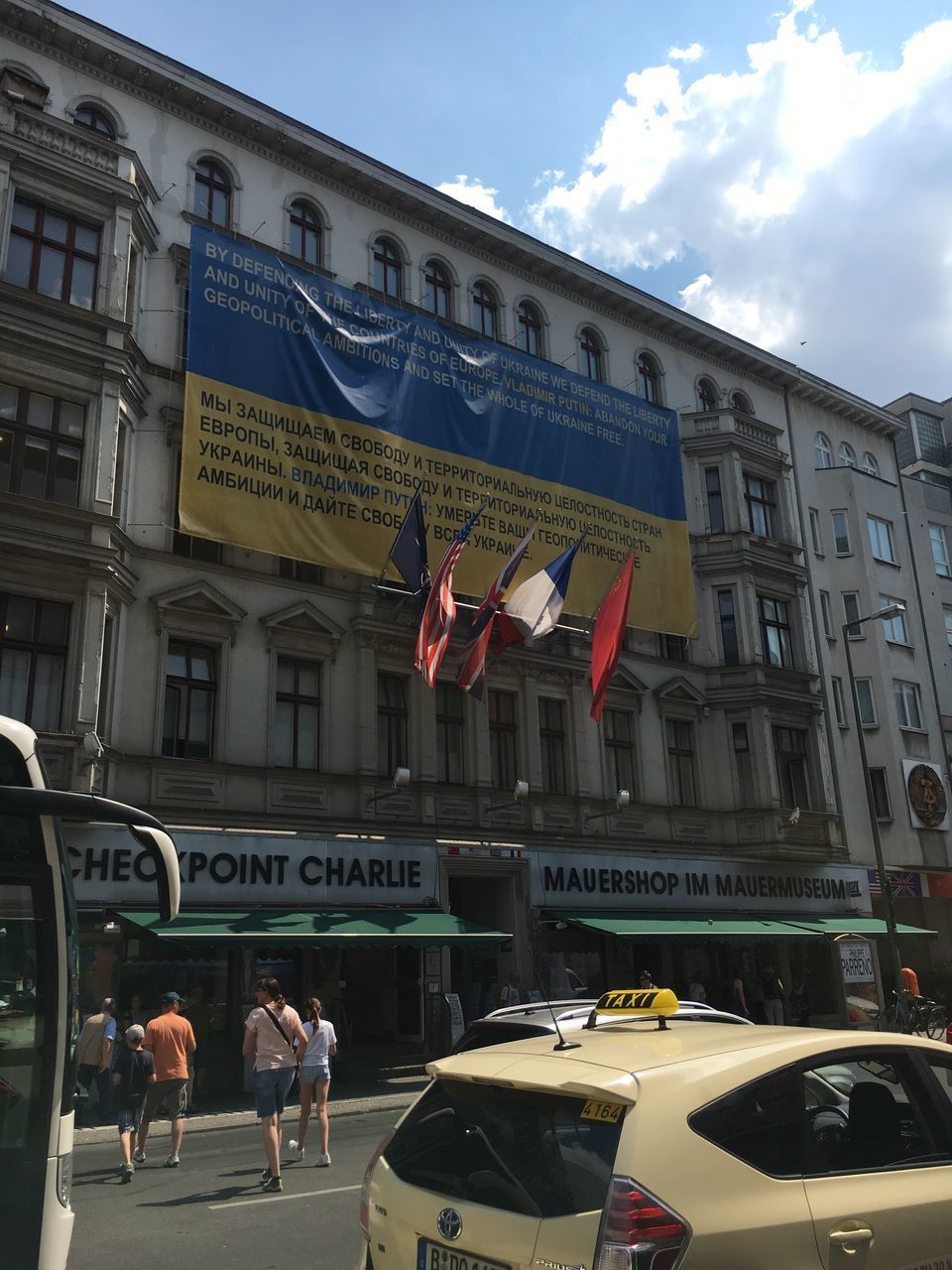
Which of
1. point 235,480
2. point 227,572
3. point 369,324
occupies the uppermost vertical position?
point 369,324

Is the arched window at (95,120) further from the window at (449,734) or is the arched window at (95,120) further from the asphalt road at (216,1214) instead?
the asphalt road at (216,1214)

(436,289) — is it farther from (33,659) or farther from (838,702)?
(838,702)

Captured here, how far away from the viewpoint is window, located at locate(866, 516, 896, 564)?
36.6 meters

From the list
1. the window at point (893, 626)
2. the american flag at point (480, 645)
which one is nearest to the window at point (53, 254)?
the american flag at point (480, 645)

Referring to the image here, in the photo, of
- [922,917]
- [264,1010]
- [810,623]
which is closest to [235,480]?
[264,1010]

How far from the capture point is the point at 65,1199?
4918 millimetres

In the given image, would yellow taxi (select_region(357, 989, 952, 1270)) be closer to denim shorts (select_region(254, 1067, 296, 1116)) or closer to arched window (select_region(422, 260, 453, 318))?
denim shorts (select_region(254, 1067, 296, 1116))

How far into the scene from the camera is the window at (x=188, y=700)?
19906 mm

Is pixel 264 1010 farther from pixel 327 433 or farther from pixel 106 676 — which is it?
pixel 327 433

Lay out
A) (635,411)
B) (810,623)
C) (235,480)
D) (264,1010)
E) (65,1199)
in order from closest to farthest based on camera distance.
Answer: (65,1199), (264,1010), (235,480), (635,411), (810,623)

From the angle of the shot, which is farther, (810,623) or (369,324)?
(810,623)

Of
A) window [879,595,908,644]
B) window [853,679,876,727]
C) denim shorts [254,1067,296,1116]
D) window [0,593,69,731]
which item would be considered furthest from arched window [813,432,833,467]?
denim shorts [254,1067,296,1116]

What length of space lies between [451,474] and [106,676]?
31.4 feet

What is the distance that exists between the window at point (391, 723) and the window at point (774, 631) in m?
12.6
